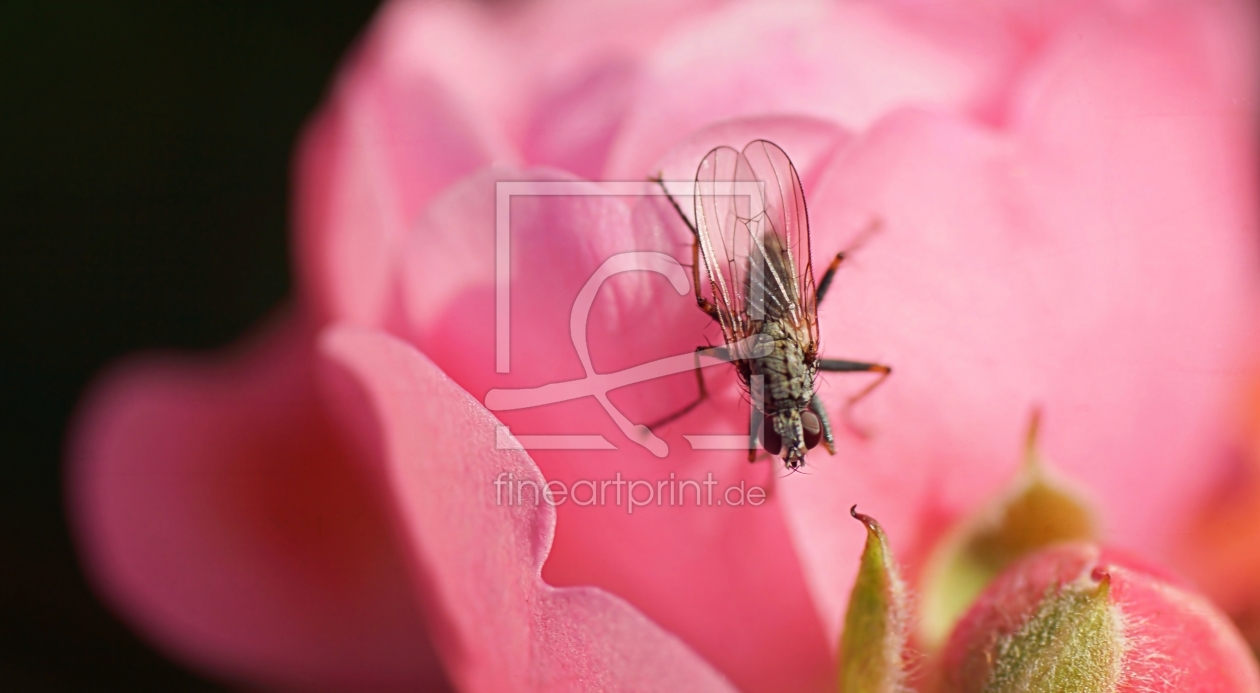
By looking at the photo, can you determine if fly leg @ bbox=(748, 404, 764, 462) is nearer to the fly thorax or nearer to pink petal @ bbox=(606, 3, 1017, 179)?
the fly thorax

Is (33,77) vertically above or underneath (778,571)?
above

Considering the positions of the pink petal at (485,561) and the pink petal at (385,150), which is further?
the pink petal at (385,150)

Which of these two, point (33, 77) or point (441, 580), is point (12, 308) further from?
point (441, 580)

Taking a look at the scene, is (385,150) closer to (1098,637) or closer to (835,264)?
(835,264)

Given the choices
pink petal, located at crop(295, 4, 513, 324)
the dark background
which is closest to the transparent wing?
pink petal, located at crop(295, 4, 513, 324)

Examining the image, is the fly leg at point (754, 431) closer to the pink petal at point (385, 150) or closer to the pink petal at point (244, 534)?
the pink petal at point (385, 150)

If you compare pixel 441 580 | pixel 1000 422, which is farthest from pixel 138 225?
pixel 1000 422

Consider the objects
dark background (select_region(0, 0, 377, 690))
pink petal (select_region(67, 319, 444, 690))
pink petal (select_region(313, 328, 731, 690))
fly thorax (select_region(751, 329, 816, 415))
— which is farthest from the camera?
dark background (select_region(0, 0, 377, 690))

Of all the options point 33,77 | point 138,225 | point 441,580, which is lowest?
point 441,580

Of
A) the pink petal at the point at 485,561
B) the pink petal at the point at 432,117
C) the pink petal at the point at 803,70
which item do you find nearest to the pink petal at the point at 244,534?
the pink petal at the point at 432,117
